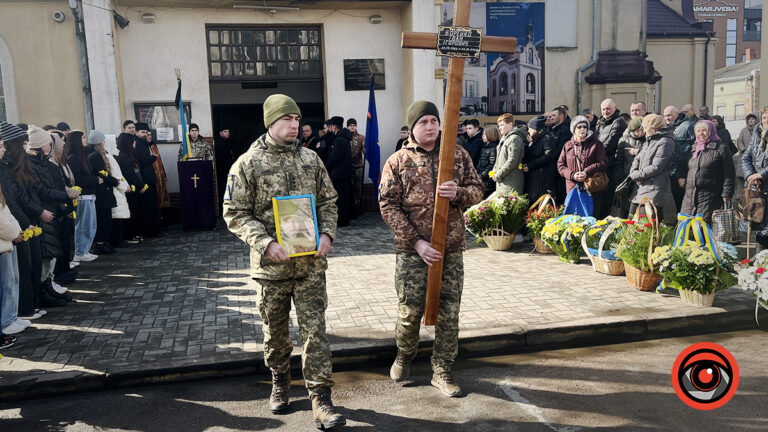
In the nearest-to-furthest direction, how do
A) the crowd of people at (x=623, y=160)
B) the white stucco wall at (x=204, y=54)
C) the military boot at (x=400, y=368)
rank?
1. the military boot at (x=400, y=368)
2. the crowd of people at (x=623, y=160)
3. the white stucco wall at (x=204, y=54)

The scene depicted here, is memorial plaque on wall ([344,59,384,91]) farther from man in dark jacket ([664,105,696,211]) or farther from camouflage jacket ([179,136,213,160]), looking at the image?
man in dark jacket ([664,105,696,211])

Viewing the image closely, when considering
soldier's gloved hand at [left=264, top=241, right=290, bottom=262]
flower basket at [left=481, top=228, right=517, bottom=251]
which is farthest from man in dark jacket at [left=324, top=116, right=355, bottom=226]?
soldier's gloved hand at [left=264, top=241, right=290, bottom=262]

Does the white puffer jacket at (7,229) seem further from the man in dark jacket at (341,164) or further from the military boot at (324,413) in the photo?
the man in dark jacket at (341,164)

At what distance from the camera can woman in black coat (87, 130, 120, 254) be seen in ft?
31.5

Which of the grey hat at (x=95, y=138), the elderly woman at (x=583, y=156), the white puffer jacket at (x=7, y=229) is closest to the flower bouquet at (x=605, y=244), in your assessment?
the elderly woman at (x=583, y=156)

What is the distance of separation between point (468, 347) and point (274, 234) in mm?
2202

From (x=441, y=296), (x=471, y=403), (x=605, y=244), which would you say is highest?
(x=441, y=296)

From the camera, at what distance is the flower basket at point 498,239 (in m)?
9.20

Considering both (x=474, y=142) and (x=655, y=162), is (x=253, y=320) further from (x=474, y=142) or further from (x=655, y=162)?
(x=474, y=142)

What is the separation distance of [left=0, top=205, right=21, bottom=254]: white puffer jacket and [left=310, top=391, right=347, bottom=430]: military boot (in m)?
3.30

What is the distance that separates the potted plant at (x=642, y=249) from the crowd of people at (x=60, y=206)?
617 centimetres

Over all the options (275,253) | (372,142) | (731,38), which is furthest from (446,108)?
(731,38)

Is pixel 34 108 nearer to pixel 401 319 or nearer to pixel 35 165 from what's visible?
pixel 35 165

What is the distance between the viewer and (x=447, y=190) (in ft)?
13.7
